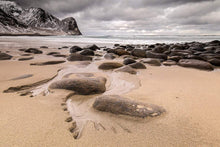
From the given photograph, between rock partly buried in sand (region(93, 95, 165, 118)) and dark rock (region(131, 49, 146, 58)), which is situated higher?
dark rock (region(131, 49, 146, 58))

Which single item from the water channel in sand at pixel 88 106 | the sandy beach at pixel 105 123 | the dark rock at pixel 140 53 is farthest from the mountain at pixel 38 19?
the sandy beach at pixel 105 123

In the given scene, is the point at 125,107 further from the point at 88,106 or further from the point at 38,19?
the point at 38,19

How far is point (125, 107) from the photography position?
4.04 feet

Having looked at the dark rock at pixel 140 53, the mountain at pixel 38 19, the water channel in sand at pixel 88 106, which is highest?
the mountain at pixel 38 19

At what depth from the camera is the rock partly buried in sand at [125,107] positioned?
119 centimetres

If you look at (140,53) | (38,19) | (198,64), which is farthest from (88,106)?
(38,19)

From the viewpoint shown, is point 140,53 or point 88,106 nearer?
point 88,106

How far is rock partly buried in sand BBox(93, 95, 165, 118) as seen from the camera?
1.19 metres

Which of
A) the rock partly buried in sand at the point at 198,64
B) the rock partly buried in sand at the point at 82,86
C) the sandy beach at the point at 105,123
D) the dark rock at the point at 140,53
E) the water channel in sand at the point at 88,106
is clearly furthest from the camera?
the dark rock at the point at 140,53

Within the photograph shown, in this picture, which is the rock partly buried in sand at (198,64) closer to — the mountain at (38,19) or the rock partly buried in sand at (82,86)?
the rock partly buried in sand at (82,86)

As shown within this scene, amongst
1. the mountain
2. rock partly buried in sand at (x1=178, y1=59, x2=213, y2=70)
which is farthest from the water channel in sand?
the mountain

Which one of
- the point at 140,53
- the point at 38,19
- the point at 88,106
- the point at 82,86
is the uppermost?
the point at 38,19

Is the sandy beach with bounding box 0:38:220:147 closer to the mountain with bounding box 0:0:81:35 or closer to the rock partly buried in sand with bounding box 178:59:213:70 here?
the rock partly buried in sand with bounding box 178:59:213:70

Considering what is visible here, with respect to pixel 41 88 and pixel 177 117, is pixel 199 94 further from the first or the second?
pixel 41 88
